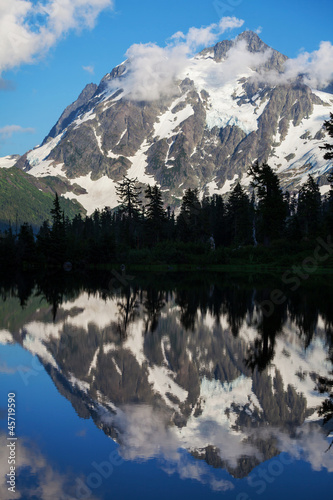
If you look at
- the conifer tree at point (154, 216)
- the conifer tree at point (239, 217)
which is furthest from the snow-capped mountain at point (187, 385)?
the conifer tree at point (154, 216)

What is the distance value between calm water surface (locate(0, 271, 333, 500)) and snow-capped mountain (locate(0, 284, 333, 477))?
4cm

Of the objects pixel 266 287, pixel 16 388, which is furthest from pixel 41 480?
pixel 266 287

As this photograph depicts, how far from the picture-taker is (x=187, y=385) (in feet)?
44.8

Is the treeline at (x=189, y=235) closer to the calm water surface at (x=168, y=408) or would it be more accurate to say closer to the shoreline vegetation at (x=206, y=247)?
the shoreline vegetation at (x=206, y=247)

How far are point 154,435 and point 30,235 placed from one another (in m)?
88.1

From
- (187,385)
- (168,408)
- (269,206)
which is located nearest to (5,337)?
(187,385)

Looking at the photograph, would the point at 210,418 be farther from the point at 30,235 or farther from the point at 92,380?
the point at 30,235

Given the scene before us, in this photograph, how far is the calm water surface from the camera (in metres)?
8.54

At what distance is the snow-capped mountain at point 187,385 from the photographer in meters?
10.0

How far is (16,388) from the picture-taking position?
1364 cm

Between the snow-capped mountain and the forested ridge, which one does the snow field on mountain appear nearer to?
the snow-capped mountain

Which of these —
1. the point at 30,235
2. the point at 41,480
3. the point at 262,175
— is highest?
the point at 262,175

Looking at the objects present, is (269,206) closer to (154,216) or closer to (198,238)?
(154,216)

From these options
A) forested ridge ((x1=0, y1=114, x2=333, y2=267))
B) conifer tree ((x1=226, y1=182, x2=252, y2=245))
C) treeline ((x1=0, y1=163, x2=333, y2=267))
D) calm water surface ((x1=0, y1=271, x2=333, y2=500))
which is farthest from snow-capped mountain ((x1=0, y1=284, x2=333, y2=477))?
conifer tree ((x1=226, y1=182, x2=252, y2=245))
